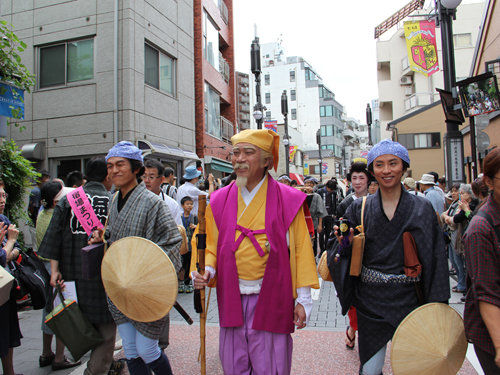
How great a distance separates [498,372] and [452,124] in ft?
22.3

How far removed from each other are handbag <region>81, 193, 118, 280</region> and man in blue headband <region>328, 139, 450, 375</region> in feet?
6.05

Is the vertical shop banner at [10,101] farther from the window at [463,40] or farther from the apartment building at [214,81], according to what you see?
the window at [463,40]

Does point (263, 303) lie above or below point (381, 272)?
below

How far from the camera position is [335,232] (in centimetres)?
252

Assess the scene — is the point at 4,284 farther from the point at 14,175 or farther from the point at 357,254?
the point at 14,175

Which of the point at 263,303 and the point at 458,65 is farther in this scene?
the point at 458,65

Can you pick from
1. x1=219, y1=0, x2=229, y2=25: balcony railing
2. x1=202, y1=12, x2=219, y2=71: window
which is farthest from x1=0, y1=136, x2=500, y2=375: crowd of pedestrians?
x1=219, y1=0, x2=229, y2=25: balcony railing

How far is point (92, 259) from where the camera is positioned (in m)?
2.91

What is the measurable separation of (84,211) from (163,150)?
889 cm

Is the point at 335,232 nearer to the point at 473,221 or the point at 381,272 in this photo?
the point at 381,272

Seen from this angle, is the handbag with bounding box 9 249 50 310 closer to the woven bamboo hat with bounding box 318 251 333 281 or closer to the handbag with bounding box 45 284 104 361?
the handbag with bounding box 45 284 104 361

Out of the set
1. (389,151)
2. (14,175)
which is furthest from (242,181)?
(14,175)

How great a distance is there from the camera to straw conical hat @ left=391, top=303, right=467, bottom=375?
2143 millimetres

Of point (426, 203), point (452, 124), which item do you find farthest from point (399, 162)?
point (452, 124)
